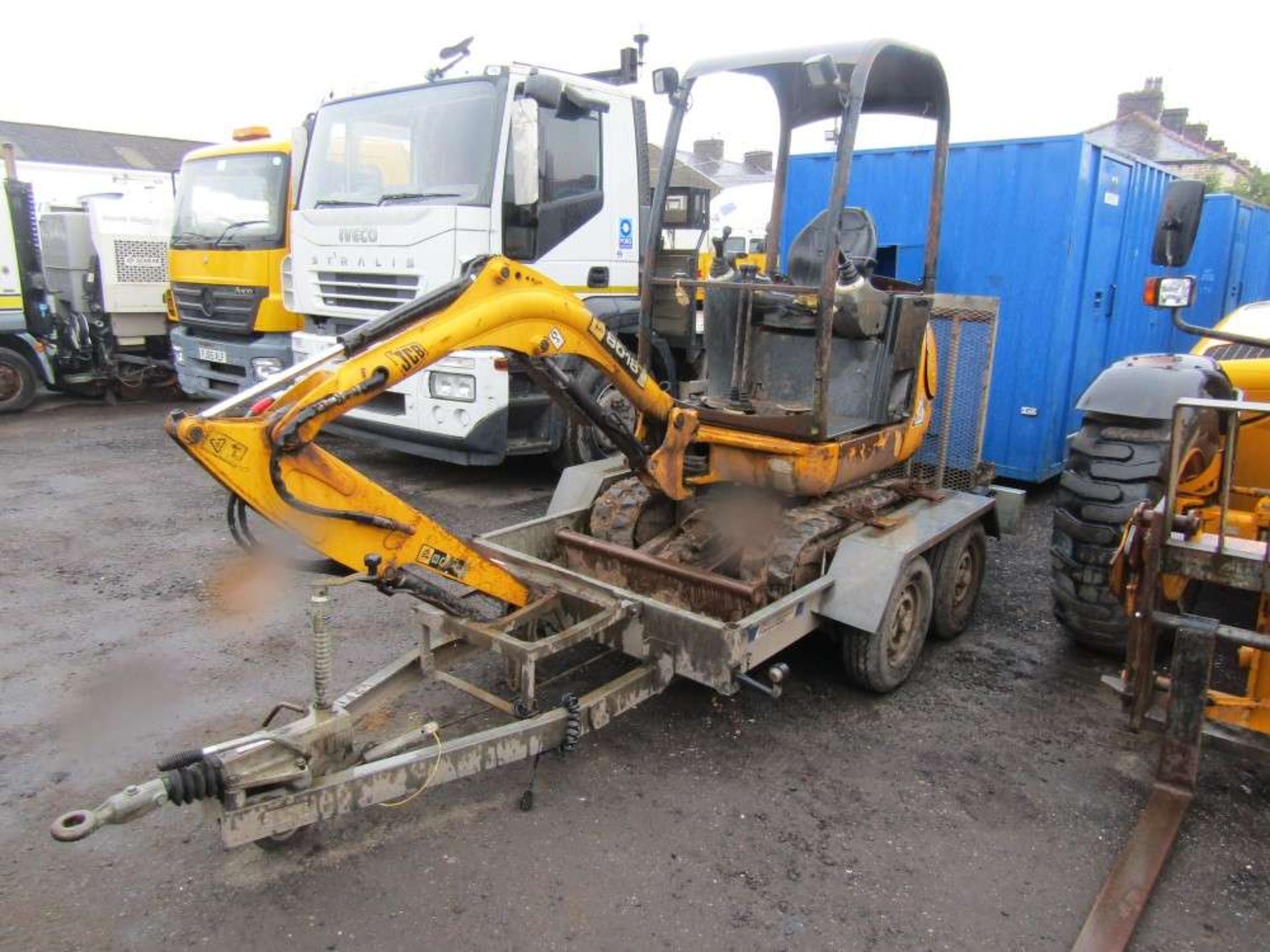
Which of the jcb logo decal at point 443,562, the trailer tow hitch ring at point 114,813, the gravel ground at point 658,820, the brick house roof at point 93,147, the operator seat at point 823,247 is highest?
the brick house roof at point 93,147

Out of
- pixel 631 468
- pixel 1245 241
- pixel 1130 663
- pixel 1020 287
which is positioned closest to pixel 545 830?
pixel 631 468

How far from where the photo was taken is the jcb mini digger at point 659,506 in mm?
2781

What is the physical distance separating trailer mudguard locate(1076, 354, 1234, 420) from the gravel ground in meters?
1.32

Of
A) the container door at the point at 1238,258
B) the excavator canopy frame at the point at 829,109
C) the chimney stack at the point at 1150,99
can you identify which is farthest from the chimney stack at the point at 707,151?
the excavator canopy frame at the point at 829,109

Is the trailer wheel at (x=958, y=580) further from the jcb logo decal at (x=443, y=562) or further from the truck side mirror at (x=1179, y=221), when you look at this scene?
the jcb logo decal at (x=443, y=562)

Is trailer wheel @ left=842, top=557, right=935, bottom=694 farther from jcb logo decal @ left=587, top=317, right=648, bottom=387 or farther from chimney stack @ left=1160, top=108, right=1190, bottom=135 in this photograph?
chimney stack @ left=1160, top=108, right=1190, bottom=135

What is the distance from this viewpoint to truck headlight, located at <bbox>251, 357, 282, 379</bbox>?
880 cm

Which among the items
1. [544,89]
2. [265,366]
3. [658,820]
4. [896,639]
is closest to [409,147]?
[544,89]

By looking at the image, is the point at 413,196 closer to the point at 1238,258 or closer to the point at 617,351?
the point at 617,351

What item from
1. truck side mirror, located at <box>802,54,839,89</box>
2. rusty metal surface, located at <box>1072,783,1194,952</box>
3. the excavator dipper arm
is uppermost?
truck side mirror, located at <box>802,54,839,89</box>

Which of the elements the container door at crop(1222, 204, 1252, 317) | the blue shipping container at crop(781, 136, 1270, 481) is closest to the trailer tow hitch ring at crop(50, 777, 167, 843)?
the blue shipping container at crop(781, 136, 1270, 481)

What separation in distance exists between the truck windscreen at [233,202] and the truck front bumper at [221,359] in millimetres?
971

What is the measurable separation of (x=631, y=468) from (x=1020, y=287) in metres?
4.53

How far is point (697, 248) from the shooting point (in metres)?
8.02
